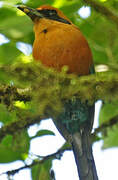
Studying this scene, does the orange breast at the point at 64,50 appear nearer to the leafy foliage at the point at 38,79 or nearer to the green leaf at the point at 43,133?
the leafy foliage at the point at 38,79

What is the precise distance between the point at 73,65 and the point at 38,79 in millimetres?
1387

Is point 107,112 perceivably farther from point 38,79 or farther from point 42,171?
point 38,79

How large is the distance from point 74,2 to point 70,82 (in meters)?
0.93

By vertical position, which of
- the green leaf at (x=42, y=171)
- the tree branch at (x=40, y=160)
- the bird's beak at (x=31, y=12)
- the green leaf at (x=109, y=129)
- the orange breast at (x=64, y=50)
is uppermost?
the bird's beak at (x=31, y=12)

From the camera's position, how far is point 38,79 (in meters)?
2.17

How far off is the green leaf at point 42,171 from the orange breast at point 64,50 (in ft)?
3.24

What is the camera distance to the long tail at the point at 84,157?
11.5 ft

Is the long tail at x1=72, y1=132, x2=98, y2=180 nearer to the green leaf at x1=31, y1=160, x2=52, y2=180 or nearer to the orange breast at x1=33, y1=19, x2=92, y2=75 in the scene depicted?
the green leaf at x1=31, y1=160, x2=52, y2=180

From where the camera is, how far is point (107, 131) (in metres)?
3.42

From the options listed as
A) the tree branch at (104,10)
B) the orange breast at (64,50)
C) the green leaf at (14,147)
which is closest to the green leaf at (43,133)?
the green leaf at (14,147)

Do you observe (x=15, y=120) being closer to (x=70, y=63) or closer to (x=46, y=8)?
(x=70, y=63)

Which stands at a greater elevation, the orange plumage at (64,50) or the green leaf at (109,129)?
the orange plumage at (64,50)

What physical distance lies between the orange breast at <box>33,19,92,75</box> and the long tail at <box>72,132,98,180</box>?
0.71m

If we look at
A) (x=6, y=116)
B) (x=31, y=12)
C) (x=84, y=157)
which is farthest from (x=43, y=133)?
(x=31, y=12)
